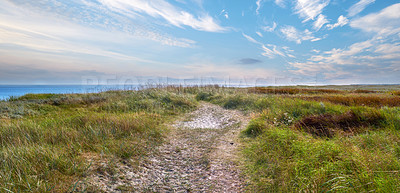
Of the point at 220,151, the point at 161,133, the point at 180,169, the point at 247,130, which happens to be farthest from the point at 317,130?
the point at 161,133

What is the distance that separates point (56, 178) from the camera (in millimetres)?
3213

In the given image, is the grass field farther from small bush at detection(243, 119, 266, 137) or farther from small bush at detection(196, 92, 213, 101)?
small bush at detection(196, 92, 213, 101)

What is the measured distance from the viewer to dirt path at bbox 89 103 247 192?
3889 millimetres

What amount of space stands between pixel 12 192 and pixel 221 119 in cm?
937

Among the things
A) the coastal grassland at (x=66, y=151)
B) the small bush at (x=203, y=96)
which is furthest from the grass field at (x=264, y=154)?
the small bush at (x=203, y=96)

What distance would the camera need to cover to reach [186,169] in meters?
4.90

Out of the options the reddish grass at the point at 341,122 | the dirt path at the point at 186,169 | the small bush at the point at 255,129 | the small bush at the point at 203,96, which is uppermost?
the small bush at the point at 203,96

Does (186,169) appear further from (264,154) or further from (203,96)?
(203,96)

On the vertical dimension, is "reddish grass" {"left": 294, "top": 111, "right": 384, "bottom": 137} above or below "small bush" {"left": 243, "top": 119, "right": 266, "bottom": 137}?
above

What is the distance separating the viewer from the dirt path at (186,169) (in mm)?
3889

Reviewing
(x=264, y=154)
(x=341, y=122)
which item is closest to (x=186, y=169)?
(x=264, y=154)

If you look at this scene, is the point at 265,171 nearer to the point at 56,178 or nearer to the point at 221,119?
the point at 56,178

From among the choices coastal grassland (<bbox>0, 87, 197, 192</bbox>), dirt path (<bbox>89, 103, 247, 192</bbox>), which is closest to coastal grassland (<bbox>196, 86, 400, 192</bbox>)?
dirt path (<bbox>89, 103, 247, 192</bbox>)

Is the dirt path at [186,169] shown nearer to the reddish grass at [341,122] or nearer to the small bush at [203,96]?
the reddish grass at [341,122]
